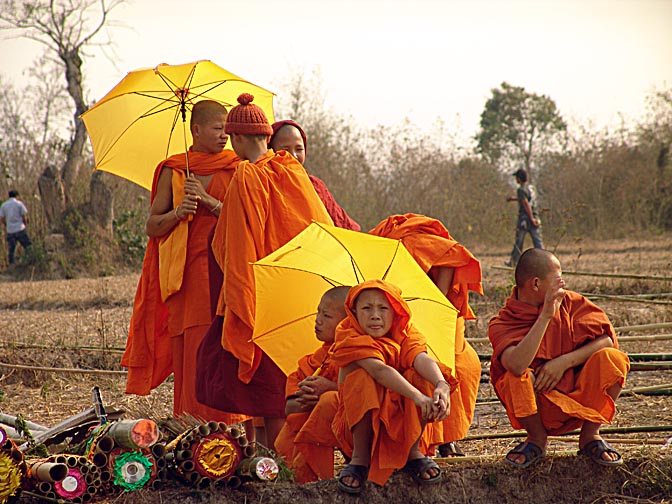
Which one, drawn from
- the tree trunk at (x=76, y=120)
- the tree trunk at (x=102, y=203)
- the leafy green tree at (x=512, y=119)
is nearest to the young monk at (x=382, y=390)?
the tree trunk at (x=102, y=203)

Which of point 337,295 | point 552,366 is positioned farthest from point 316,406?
point 552,366

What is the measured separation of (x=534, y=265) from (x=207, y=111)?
186cm

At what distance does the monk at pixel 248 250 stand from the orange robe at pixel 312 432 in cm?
37

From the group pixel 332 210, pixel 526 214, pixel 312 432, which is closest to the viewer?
pixel 312 432

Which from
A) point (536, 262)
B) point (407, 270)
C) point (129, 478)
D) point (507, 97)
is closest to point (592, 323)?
point (536, 262)

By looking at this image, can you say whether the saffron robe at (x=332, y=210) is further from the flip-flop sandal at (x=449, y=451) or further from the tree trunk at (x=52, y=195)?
the tree trunk at (x=52, y=195)

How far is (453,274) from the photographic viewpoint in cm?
436

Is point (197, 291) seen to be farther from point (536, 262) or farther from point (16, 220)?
point (16, 220)

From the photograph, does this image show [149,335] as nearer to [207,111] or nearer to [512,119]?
[207,111]

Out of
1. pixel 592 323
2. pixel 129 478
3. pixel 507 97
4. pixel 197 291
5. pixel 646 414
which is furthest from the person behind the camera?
pixel 507 97

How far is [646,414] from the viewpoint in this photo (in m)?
5.04

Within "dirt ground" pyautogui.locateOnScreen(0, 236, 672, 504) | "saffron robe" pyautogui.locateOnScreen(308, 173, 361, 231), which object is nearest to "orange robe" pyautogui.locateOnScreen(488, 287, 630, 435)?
"dirt ground" pyautogui.locateOnScreen(0, 236, 672, 504)

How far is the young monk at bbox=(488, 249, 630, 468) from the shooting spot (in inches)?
142

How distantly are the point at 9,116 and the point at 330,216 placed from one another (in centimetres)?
2247
